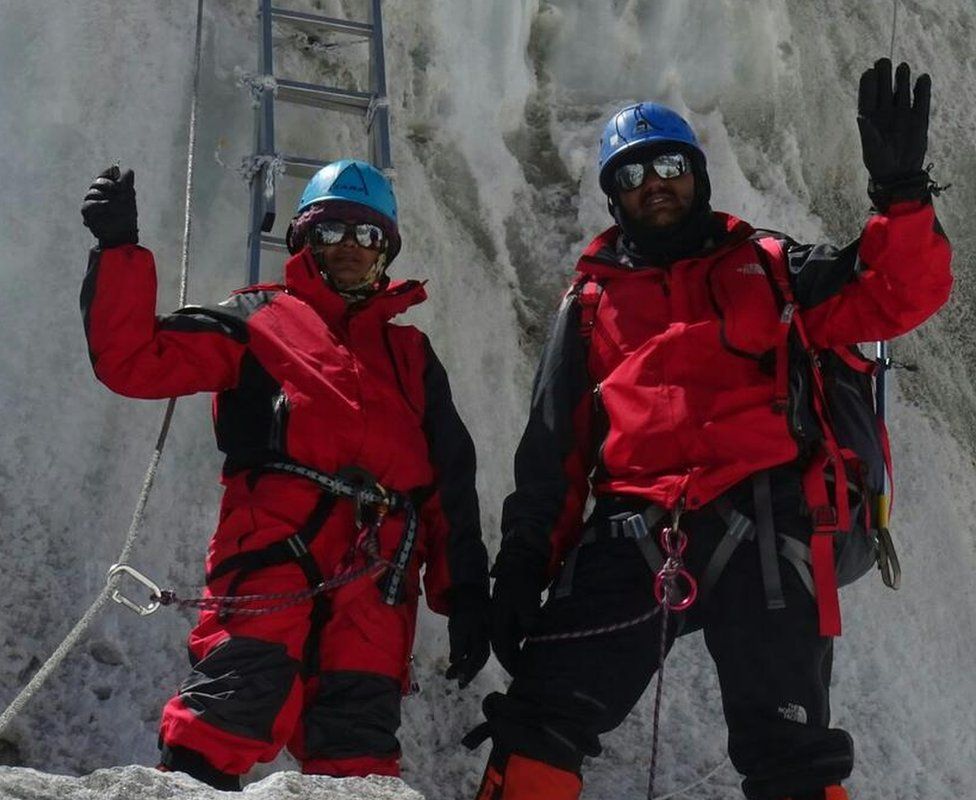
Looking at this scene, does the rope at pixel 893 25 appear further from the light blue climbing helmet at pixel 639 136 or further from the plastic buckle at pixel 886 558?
the plastic buckle at pixel 886 558

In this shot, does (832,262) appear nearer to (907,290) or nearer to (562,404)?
(907,290)

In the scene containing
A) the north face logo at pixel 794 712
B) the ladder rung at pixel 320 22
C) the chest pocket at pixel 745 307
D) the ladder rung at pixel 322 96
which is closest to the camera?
the north face logo at pixel 794 712

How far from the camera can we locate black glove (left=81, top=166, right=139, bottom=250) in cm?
383

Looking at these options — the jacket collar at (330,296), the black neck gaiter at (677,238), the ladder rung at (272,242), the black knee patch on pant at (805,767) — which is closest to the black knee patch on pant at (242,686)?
the jacket collar at (330,296)

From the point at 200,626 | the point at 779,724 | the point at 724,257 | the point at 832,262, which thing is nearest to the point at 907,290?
the point at 832,262

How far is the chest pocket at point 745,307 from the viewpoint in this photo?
3.93 metres

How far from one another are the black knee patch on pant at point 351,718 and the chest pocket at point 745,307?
134 centimetres

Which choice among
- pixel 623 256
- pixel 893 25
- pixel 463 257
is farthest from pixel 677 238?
pixel 893 25

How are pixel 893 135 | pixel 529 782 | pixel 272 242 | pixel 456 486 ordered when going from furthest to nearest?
pixel 272 242, pixel 456 486, pixel 893 135, pixel 529 782

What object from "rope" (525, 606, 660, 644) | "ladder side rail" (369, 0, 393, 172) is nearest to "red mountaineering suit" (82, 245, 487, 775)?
"rope" (525, 606, 660, 644)

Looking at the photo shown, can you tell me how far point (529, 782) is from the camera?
3582mm

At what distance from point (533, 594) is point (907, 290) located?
4.33 feet

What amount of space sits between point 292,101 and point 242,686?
286 cm

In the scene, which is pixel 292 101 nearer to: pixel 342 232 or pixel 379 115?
pixel 379 115
